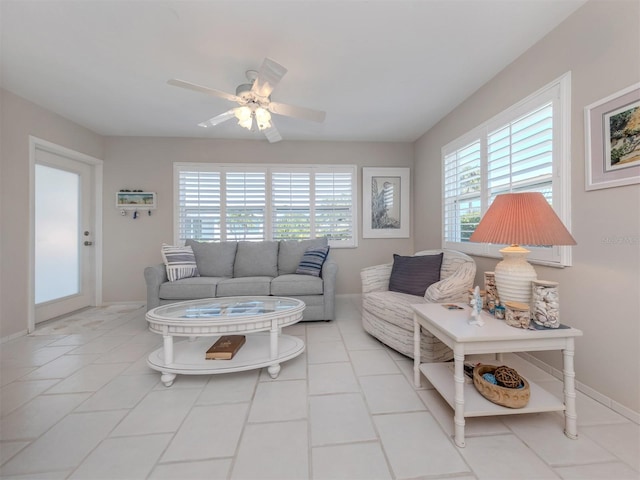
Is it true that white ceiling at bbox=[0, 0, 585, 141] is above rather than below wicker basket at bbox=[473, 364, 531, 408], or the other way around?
above

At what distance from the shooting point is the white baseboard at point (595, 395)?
1375 mm

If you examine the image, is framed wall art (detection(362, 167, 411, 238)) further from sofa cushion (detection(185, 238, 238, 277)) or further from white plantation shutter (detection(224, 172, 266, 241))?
sofa cushion (detection(185, 238, 238, 277))

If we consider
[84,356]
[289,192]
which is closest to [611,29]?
[289,192]

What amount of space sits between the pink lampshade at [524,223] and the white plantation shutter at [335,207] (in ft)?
8.44

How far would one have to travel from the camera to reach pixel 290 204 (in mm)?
3895

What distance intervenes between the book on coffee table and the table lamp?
1792 millimetres

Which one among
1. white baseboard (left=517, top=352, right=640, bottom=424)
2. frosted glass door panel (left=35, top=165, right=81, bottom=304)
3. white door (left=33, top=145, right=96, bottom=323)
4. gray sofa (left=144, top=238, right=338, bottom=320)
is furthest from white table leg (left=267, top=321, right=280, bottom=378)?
frosted glass door panel (left=35, top=165, right=81, bottom=304)

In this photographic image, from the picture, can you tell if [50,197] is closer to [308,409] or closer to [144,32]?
[144,32]

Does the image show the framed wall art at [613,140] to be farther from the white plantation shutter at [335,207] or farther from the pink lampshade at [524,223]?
the white plantation shutter at [335,207]

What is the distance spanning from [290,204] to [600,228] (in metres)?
3.23

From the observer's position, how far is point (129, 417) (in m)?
1.45

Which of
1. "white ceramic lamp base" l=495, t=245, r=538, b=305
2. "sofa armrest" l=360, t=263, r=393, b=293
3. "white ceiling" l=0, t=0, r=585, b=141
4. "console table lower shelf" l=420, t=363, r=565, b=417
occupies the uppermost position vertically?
"white ceiling" l=0, t=0, r=585, b=141

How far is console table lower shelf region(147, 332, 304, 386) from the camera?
1.73 metres

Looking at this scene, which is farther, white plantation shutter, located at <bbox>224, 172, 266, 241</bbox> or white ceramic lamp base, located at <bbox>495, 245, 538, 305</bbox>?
white plantation shutter, located at <bbox>224, 172, 266, 241</bbox>
